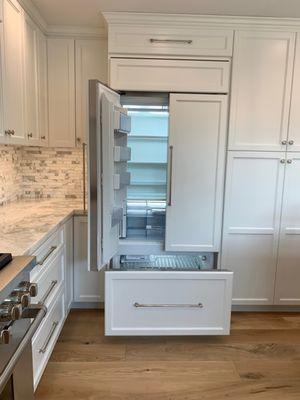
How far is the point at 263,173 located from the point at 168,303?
46.6 inches

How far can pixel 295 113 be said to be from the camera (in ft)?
7.62

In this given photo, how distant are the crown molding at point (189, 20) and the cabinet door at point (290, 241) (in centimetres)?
94

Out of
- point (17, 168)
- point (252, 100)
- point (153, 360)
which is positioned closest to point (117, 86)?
point (252, 100)

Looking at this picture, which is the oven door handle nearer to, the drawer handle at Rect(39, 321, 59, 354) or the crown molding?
the drawer handle at Rect(39, 321, 59, 354)

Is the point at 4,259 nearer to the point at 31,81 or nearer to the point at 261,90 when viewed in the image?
the point at 31,81

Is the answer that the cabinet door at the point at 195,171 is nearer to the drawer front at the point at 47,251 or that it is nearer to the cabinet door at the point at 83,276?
the cabinet door at the point at 83,276

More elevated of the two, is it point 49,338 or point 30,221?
point 30,221

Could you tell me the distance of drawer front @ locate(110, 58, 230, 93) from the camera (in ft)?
7.23

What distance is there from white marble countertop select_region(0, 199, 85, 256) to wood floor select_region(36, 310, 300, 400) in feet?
2.75

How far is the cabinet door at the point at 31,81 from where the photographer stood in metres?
2.17

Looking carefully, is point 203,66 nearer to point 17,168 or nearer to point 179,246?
point 179,246

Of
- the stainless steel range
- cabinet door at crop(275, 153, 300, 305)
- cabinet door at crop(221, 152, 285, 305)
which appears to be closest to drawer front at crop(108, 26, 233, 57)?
cabinet door at crop(221, 152, 285, 305)

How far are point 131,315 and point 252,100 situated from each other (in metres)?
1.73

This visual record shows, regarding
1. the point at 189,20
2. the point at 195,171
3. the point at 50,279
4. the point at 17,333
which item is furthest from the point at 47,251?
the point at 189,20
